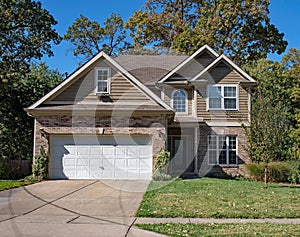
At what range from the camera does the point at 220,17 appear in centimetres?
3222

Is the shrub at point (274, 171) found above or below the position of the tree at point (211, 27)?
below

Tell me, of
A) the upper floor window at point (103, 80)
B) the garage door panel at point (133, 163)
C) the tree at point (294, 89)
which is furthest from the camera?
the tree at point (294, 89)

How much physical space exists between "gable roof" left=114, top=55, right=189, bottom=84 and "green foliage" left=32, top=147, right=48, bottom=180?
845cm

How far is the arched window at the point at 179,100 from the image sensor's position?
71.5 feet

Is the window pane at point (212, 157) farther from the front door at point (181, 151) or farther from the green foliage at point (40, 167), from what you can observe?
the green foliage at point (40, 167)

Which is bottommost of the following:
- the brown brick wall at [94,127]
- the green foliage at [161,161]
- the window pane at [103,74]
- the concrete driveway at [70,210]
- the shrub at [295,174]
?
the shrub at [295,174]

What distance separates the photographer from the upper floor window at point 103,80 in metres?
17.8

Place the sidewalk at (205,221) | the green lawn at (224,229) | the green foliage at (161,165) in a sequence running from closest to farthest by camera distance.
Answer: the green lawn at (224,229) < the sidewalk at (205,221) < the green foliage at (161,165)

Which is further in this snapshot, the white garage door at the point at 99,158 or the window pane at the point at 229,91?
the window pane at the point at 229,91

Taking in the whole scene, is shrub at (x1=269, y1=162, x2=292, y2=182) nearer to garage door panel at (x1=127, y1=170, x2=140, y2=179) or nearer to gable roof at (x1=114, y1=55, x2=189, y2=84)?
garage door panel at (x1=127, y1=170, x2=140, y2=179)

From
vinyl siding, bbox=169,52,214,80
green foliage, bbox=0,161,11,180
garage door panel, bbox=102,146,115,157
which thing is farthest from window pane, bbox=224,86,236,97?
green foliage, bbox=0,161,11,180

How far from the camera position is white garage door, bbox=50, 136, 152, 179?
55.7 feet

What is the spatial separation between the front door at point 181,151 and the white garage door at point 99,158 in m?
4.83

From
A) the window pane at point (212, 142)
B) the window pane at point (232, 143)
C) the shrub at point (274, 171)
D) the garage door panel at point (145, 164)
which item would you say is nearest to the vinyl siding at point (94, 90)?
the garage door panel at point (145, 164)
